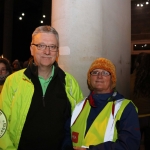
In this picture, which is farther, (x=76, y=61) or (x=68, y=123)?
(x=76, y=61)

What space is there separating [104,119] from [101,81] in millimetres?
357

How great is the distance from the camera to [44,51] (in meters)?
1.82

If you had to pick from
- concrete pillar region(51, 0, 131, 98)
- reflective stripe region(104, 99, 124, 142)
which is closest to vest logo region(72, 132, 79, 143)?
reflective stripe region(104, 99, 124, 142)

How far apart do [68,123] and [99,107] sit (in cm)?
32

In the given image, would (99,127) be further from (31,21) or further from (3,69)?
Result: (31,21)

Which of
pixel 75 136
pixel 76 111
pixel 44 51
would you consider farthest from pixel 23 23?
pixel 75 136

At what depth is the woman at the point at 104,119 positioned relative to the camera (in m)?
1.60

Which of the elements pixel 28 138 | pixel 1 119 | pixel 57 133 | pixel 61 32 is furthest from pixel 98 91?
pixel 61 32

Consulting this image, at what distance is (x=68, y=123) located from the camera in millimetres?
1905

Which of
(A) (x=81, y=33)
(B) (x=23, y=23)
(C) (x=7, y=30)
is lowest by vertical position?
(A) (x=81, y=33)

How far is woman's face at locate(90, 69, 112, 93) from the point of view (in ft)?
6.27

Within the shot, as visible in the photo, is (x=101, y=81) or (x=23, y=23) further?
(x=23, y=23)

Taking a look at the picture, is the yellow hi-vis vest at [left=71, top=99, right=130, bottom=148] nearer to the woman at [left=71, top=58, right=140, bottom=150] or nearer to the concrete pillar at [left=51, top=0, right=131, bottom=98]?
the woman at [left=71, top=58, right=140, bottom=150]

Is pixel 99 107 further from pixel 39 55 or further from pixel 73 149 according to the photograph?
pixel 39 55
